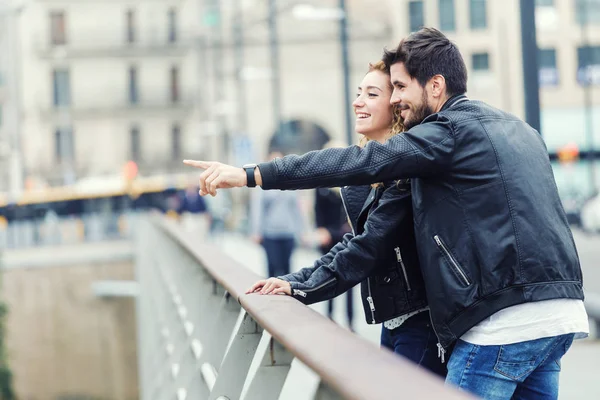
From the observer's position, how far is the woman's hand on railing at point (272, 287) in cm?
368

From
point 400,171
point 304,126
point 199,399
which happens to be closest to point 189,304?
point 199,399

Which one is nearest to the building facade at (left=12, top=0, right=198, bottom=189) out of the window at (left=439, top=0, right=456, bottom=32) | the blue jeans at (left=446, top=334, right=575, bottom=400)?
the window at (left=439, top=0, right=456, bottom=32)

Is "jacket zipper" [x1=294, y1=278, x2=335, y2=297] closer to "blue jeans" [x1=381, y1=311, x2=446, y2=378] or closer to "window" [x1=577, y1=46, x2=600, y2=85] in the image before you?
"blue jeans" [x1=381, y1=311, x2=446, y2=378]

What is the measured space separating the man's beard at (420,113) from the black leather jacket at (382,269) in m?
0.20

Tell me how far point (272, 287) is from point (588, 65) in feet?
112

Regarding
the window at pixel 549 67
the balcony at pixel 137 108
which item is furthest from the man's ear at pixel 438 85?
the balcony at pixel 137 108

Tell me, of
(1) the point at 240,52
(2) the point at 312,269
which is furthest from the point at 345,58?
(1) the point at 240,52

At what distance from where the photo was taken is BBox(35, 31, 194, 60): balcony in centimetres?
7100

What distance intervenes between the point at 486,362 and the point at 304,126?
110ft

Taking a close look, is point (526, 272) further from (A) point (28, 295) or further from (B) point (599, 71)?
(B) point (599, 71)

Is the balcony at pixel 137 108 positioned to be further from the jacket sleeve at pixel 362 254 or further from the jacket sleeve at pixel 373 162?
the jacket sleeve at pixel 373 162

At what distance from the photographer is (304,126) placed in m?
36.7

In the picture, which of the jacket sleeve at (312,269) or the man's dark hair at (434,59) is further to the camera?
the jacket sleeve at (312,269)

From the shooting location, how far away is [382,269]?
3.74m
